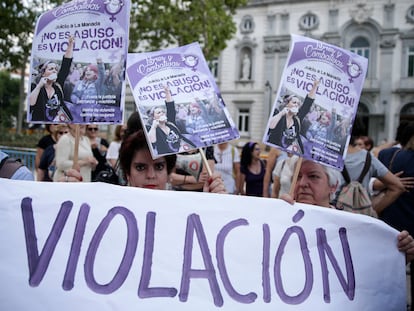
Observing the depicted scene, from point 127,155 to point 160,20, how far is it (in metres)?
12.4

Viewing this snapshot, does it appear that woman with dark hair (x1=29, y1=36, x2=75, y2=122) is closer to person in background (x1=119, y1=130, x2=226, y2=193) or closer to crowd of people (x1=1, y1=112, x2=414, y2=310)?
crowd of people (x1=1, y1=112, x2=414, y2=310)

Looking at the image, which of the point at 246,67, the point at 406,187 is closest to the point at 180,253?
the point at 406,187

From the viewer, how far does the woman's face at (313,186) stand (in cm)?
231

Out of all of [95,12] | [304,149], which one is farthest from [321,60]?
[95,12]

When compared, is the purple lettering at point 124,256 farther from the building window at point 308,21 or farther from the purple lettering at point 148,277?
the building window at point 308,21

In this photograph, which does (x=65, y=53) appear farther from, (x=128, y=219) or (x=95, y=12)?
(x=128, y=219)

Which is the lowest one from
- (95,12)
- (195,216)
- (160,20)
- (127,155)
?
(195,216)

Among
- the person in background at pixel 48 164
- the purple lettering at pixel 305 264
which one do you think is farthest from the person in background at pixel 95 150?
the purple lettering at pixel 305 264

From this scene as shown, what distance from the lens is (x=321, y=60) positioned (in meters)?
2.10

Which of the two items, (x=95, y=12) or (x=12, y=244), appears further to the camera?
(x=95, y=12)

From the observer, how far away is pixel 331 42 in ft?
84.8

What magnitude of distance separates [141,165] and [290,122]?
2.63ft

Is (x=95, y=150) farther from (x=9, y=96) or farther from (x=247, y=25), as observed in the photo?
(x=9, y=96)

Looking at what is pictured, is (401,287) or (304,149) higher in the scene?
(304,149)
